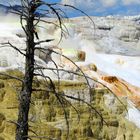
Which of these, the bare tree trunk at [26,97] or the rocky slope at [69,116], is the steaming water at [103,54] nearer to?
the rocky slope at [69,116]

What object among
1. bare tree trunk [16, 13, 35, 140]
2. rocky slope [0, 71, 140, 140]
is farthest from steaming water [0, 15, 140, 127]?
bare tree trunk [16, 13, 35, 140]

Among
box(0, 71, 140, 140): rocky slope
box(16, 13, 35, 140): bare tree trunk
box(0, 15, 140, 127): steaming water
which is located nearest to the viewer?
box(16, 13, 35, 140): bare tree trunk

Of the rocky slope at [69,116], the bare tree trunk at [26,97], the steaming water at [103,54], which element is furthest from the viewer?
the steaming water at [103,54]

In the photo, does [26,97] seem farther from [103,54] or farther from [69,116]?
[103,54]

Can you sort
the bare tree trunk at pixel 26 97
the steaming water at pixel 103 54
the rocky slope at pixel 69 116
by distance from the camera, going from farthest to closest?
1. the steaming water at pixel 103 54
2. the rocky slope at pixel 69 116
3. the bare tree trunk at pixel 26 97

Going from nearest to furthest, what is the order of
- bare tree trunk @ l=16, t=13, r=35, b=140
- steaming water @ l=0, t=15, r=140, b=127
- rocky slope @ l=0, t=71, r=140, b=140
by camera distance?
bare tree trunk @ l=16, t=13, r=35, b=140 < rocky slope @ l=0, t=71, r=140, b=140 < steaming water @ l=0, t=15, r=140, b=127

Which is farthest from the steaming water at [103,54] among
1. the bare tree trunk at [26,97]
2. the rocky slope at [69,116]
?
the bare tree trunk at [26,97]

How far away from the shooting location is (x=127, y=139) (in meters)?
16.0

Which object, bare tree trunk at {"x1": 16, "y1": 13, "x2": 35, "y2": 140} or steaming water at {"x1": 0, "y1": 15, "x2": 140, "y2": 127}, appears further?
steaming water at {"x1": 0, "y1": 15, "x2": 140, "y2": 127}

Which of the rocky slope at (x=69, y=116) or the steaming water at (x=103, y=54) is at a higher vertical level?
the steaming water at (x=103, y=54)

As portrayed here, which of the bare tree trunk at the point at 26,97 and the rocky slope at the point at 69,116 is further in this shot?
the rocky slope at the point at 69,116

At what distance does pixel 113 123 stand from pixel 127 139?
61 centimetres

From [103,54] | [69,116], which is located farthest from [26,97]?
[103,54]

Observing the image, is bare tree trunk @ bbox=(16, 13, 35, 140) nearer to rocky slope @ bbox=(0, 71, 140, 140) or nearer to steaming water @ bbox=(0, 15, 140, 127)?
rocky slope @ bbox=(0, 71, 140, 140)
